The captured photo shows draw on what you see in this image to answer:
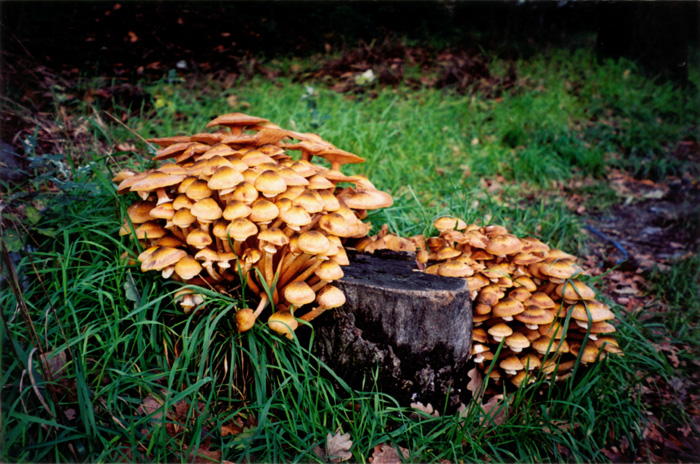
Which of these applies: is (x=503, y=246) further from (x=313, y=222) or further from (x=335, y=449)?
(x=335, y=449)

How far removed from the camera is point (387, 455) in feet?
6.55

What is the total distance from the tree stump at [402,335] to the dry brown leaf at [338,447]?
0.29 metres

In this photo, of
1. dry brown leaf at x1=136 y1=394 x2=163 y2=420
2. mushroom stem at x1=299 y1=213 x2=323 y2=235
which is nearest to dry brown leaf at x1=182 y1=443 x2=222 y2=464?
dry brown leaf at x1=136 y1=394 x2=163 y2=420

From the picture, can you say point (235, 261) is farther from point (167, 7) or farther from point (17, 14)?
point (167, 7)

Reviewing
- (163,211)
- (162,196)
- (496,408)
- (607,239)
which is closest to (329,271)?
(163,211)

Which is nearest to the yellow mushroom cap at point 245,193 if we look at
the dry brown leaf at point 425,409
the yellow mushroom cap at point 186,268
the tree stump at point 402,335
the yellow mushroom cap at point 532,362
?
the yellow mushroom cap at point 186,268

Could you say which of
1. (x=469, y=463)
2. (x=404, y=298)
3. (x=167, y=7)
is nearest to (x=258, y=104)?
(x=167, y=7)

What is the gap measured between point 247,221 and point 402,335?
3.37ft

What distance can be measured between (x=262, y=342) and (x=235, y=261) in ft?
1.57

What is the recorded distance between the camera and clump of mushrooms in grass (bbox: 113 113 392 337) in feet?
6.24

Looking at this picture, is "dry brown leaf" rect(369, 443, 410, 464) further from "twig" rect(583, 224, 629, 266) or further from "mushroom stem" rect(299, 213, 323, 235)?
"twig" rect(583, 224, 629, 266)

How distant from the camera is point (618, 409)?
231cm

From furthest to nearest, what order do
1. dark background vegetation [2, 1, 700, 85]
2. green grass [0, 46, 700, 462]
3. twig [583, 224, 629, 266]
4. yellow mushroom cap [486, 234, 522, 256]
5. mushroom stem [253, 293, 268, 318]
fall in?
dark background vegetation [2, 1, 700, 85], twig [583, 224, 629, 266], yellow mushroom cap [486, 234, 522, 256], mushroom stem [253, 293, 268, 318], green grass [0, 46, 700, 462]

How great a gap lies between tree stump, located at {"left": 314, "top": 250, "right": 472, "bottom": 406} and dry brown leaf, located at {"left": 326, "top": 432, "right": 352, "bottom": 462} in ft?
0.96
